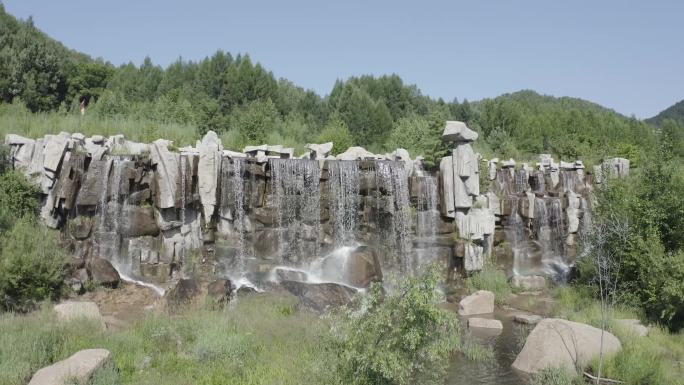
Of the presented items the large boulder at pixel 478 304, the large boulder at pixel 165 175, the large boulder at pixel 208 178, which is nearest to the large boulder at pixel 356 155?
the large boulder at pixel 208 178

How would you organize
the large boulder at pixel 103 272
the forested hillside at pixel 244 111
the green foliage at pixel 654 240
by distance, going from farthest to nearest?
the forested hillside at pixel 244 111
the large boulder at pixel 103 272
the green foliage at pixel 654 240

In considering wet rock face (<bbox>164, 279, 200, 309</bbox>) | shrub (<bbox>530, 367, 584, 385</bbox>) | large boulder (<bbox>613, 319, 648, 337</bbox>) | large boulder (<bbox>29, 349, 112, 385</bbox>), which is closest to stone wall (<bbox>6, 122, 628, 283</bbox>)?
wet rock face (<bbox>164, 279, 200, 309</bbox>)

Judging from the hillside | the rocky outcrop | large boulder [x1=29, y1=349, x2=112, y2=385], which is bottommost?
large boulder [x1=29, y1=349, x2=112, y2=385]

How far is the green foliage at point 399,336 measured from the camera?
710 centimetres

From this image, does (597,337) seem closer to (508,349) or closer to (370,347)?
(508,349)

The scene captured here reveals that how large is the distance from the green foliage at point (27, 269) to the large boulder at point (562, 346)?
11.6 metres

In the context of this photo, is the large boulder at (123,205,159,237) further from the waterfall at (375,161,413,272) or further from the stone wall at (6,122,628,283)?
the waterfall at (375,161,413,272)

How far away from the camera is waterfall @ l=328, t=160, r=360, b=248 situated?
19.6 meters

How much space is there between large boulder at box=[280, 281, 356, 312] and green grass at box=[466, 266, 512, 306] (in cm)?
507

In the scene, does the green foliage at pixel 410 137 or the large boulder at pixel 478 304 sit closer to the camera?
the large boulder at pixel 478 304

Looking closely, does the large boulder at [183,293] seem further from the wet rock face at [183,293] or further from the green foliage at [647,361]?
the green foliage at [647,361]

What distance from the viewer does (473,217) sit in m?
19.7

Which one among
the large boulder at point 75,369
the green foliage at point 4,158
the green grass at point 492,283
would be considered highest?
the green foliage at point 4,158

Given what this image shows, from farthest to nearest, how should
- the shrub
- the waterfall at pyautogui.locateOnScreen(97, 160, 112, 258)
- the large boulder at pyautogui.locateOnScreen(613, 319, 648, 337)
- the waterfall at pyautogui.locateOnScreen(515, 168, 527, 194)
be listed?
the waterfall at pyautogui.locateOnScreen(515, 168, 527, 194) → the waterfall at pyautogui.locateOnScreen(97, 160, 112, 258) → the large boulder at pyautogui.locateOnScreen(613, 319, 648, 337) → the shrub
